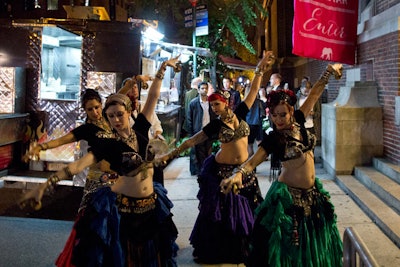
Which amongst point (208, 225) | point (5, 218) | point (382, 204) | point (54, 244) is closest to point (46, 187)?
point (208, 225)

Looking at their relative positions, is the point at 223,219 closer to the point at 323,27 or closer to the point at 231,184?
the point at 231,184

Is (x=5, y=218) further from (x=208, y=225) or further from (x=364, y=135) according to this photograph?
(x=364, y=135)

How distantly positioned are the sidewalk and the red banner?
274 cm

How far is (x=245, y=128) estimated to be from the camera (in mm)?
5281

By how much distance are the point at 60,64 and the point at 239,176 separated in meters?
7.24

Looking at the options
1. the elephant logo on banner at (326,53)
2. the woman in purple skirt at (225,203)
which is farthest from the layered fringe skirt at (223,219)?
the elephant logo on banner at (326,53)

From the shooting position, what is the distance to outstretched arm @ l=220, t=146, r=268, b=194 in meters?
3.58

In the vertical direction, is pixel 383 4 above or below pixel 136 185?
above

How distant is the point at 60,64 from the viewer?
9727 millimetres

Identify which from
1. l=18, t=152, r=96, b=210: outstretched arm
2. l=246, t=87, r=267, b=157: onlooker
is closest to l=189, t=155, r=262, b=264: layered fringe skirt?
l=18, t=152, r=96, b=210: outstretched arm

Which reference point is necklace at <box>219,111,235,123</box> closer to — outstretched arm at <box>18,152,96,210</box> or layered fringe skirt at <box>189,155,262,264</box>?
layered fringe skirt at <box>189,155,262,264</box>

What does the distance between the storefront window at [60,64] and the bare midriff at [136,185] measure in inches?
175

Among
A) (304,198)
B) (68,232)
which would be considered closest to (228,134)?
(304,198)

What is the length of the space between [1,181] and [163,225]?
14.9ft
